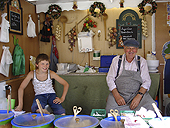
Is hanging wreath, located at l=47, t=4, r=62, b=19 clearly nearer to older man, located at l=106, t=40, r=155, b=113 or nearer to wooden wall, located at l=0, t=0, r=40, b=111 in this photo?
wooden wall, located at l=0, t=0, r=40, b=111

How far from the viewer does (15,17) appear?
12.0 feet

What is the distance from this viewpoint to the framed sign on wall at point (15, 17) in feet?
11.5

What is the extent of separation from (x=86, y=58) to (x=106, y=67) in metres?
0.82

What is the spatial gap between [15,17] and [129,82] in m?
2.61

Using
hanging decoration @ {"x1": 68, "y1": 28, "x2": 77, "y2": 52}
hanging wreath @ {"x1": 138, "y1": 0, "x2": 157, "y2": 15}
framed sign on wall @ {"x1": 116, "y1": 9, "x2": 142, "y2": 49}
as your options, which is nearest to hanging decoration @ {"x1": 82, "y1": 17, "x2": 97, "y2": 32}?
hanging decoration @ {"x1": 68, "y1": 28, "x2": 77, "y2": 52}

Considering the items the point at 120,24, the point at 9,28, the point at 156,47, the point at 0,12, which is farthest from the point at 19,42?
the point at 156,47

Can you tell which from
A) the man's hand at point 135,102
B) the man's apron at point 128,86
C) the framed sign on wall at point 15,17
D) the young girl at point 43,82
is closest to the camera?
the young girl at point 43,82

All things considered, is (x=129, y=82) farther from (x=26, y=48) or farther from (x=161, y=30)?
(x=26, y=48)

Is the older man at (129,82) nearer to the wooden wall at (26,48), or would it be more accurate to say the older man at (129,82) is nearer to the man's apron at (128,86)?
the man's apron at (128,86)

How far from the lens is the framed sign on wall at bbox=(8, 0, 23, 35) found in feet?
11.5

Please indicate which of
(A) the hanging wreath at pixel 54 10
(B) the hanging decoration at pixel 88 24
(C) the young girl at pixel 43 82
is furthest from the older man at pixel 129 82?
(A) the hanging wreath at pixel 54 10

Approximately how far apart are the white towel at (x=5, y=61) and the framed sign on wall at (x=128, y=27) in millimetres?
2553

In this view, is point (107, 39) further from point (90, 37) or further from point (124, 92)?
point (124, 92)

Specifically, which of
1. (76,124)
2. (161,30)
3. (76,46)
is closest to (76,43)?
(76,46)
